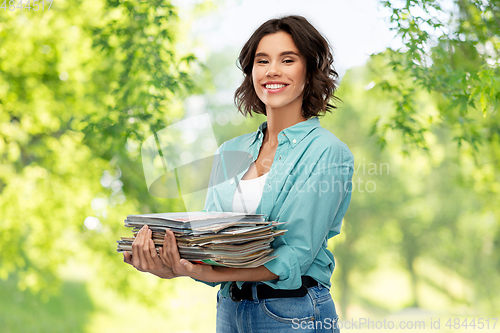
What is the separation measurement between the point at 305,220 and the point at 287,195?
11cm

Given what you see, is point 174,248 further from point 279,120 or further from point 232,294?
point 279,120

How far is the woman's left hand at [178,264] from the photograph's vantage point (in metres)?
1.12

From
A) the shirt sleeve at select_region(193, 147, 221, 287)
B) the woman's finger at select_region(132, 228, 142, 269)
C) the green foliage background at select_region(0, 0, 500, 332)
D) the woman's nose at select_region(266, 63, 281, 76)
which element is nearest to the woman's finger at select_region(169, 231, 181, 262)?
the woman's finger at select_region(132, 228, 142, 269)

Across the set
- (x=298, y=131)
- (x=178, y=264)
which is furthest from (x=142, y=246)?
(x=298, y=131)

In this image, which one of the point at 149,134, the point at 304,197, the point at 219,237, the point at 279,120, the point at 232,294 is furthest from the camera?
the point at 149,134

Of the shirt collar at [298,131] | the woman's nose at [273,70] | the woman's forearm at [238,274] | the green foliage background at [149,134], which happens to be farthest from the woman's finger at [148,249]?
the green foliage background at [149,134]

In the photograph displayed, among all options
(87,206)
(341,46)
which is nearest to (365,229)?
(341,46)

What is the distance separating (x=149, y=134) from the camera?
11.9ft

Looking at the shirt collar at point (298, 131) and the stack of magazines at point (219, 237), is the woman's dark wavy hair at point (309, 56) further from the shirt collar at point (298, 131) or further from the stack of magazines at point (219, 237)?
the stack of magazines at point (219, 237)

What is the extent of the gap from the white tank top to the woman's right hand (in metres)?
0.33

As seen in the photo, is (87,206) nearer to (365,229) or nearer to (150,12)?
(150,12)

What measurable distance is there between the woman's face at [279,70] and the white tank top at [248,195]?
29 centimetres

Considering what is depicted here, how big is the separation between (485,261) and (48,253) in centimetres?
1232

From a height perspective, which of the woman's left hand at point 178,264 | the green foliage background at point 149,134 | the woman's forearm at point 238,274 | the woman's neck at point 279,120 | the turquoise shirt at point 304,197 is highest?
the green foliage background at point 149,134
